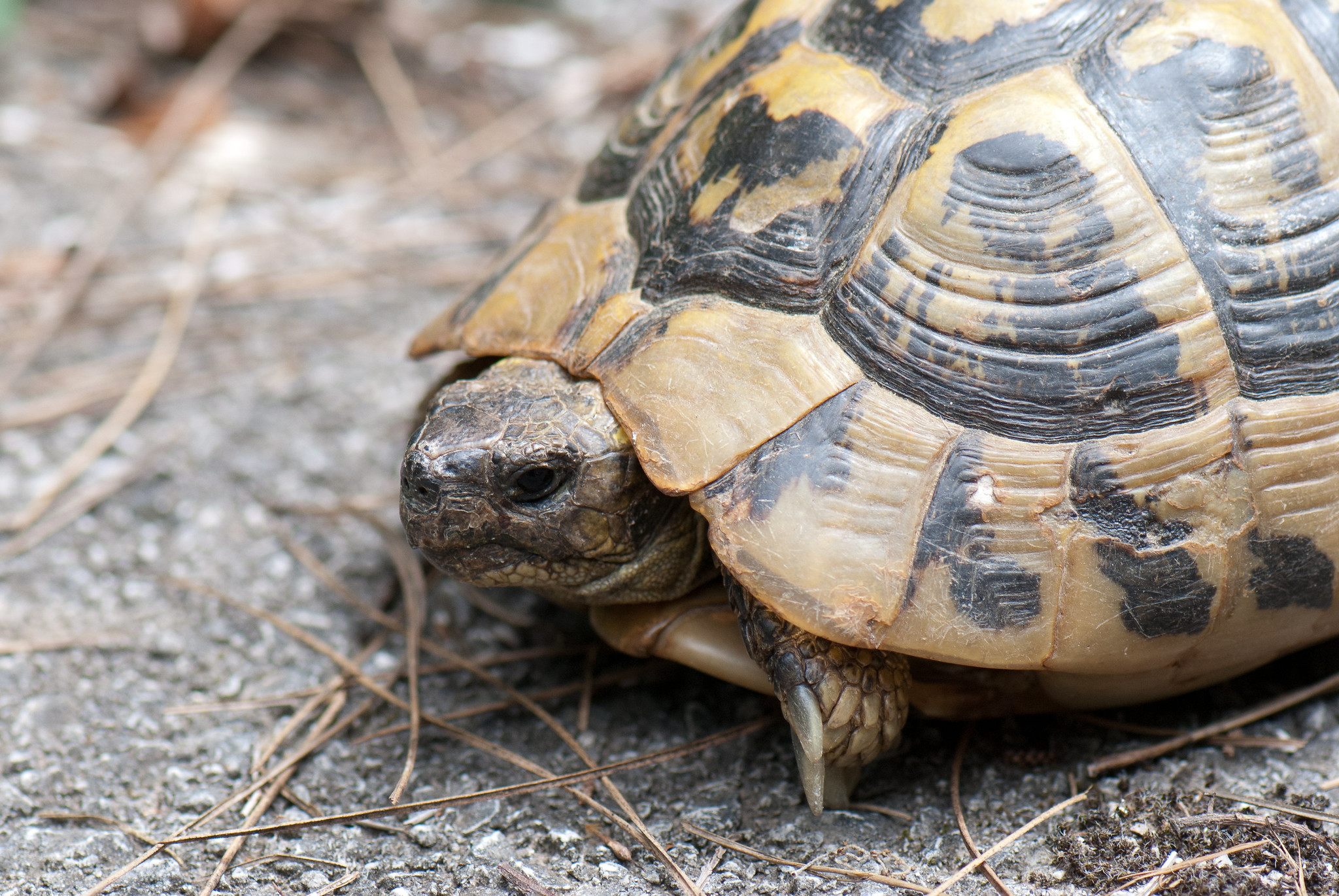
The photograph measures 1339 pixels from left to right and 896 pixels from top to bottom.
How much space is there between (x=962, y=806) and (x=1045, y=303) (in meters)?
0.97

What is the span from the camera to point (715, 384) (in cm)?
206

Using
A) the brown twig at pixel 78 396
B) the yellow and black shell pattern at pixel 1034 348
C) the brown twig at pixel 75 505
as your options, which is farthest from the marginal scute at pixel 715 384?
the brown twig at pixel 78 396

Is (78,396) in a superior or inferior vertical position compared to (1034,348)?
inferior

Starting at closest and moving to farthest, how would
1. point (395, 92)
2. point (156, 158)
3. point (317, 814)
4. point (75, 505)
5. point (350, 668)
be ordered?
1. point (317, 814)
2. point (350, 668)
3. point (75, 505)
4. point (156, 158)
5. point (395, 92)

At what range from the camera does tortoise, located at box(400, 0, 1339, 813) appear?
1953mm

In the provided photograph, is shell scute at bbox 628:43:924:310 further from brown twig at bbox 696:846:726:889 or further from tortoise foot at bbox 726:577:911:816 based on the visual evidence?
brown twig at bbox 696:846:726:889

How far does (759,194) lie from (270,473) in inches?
69.7

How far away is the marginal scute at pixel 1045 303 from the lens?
6.49ft

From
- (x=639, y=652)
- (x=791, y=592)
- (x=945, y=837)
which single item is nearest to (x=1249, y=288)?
(x=791, y=592)

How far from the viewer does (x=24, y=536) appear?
116 inches

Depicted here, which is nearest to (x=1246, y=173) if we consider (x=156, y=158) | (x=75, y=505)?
(x=75, y=505)

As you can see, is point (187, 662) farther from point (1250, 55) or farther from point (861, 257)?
point (1250, 55)

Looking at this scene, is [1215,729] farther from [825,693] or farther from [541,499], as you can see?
[541,499]

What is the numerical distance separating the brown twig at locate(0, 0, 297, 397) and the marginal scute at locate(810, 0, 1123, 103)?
9.27 feet
